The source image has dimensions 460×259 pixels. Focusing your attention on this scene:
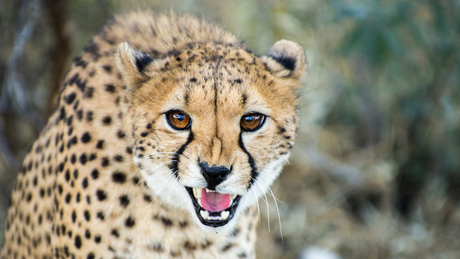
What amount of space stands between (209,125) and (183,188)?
0.23m

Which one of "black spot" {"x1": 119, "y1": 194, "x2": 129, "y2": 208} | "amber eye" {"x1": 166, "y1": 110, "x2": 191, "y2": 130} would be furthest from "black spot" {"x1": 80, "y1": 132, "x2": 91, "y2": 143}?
"amber eye" {"x1": 166, "y1": 110, "x2": 191, "y2": 130}

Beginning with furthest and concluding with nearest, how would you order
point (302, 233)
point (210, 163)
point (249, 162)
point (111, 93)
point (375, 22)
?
point (302, 233) < point (375, 22) < point (111, 93) < point (249, 162) < point (210, 163)

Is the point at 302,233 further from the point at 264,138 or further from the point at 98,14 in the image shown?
the point at 98,14

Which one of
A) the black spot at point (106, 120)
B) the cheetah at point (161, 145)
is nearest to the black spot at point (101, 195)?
the cheetah at point (161, 145)

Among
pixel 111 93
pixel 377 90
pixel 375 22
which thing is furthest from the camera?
pixel 377 90

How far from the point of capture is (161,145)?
1.31 meters

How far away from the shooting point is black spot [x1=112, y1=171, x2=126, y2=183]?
1.46 metres

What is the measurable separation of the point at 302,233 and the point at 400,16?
1.52 metres

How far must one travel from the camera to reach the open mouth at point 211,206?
1.34 meters

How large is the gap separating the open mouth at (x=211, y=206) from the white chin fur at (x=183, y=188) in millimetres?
17

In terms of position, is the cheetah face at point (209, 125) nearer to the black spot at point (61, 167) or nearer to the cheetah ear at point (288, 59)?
the cheetah ear at point (288, 59)

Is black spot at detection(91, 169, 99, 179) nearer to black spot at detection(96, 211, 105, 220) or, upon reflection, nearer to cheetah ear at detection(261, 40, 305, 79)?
black spot at detection(96, 211, 105, 220)

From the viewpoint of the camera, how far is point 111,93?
60.0 inches

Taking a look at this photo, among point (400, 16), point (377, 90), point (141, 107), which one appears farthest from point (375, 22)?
point (141, 107)
